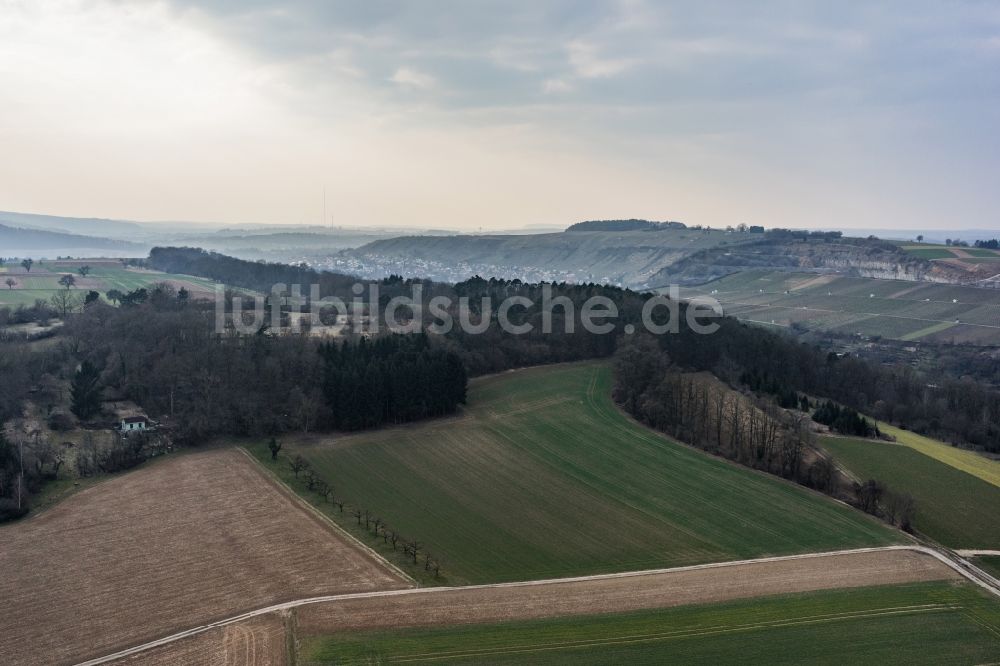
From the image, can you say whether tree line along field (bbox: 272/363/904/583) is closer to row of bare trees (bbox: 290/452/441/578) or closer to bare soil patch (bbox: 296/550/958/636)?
row of bare trees (bbox: 290/452/441/578)

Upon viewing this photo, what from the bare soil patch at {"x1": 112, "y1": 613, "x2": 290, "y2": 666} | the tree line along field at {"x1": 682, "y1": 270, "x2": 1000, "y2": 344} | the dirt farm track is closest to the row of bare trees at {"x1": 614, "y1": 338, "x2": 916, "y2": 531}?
the dirt farm track

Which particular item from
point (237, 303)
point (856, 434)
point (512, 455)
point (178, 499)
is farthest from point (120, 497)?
point (237, 303)

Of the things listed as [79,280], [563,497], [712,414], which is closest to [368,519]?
[563,497]

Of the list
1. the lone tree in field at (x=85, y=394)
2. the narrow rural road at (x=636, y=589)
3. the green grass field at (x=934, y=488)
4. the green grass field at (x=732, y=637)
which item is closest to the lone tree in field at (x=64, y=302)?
the lone tree in field at (x=85, y=394)

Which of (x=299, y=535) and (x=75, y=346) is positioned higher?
(x=75, y=346)

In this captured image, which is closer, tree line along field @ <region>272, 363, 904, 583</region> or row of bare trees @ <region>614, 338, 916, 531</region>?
tree line along field @ <region>272, 363, 904, 583</region>

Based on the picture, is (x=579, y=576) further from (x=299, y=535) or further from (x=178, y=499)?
(x=178, y=499)
